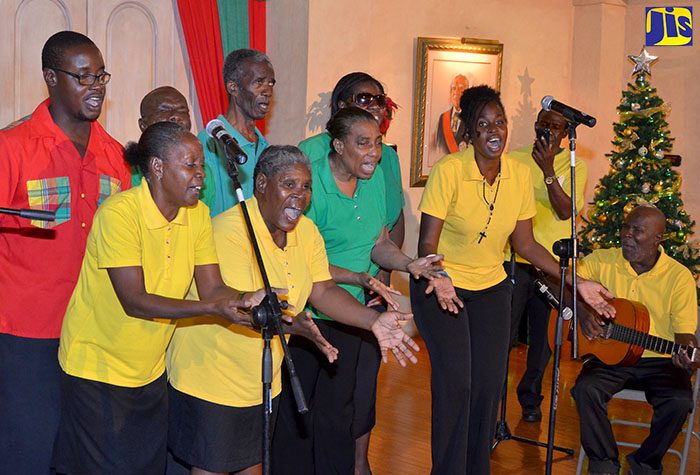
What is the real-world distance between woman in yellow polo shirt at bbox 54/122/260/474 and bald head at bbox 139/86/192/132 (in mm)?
949

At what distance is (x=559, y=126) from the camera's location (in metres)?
6.06

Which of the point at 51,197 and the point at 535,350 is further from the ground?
the point at 51,197

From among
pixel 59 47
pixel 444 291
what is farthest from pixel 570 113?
pixel 59 47

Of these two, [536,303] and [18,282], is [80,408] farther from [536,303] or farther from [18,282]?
[536,303]

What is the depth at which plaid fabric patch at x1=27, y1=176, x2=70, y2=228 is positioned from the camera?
138 inches

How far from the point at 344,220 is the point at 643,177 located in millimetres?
4491

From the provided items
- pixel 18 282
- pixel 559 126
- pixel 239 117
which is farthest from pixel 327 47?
pixel 18 282

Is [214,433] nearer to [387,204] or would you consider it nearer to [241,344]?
[241,344]

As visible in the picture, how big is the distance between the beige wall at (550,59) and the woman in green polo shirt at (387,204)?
2.83 metres

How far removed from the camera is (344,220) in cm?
419

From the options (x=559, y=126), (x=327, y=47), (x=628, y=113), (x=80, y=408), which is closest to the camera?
(x=80, y=408)

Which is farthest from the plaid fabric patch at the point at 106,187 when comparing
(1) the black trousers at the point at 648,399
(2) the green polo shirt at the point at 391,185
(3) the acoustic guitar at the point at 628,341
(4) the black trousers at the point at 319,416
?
(1) the black trousers at the point at 648,399

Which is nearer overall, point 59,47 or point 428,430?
point 59,47

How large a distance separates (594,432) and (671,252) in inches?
124
